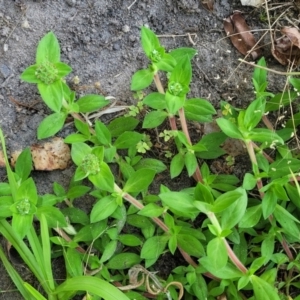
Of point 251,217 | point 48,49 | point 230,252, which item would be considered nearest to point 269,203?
point 251,217

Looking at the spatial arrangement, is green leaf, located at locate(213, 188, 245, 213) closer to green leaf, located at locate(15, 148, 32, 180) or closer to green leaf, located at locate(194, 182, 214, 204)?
green leaf, located at locate(194, 182, 214, 204)

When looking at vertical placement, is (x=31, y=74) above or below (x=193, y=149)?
above

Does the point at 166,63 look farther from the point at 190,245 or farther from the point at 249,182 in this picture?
the point at 190,245

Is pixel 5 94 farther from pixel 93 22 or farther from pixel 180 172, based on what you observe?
pixel 180 172

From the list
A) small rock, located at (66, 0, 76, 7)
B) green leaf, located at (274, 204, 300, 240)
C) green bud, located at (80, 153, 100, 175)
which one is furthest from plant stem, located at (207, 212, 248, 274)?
small rock, located at (66, 0, 76, 7)

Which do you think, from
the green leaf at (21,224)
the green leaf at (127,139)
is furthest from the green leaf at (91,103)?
the green leaf at (21,224)

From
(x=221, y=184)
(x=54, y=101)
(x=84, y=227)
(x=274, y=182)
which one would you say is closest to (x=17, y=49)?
(x=54, y=101)

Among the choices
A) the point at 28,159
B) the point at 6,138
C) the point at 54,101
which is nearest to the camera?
the point at 54,101
